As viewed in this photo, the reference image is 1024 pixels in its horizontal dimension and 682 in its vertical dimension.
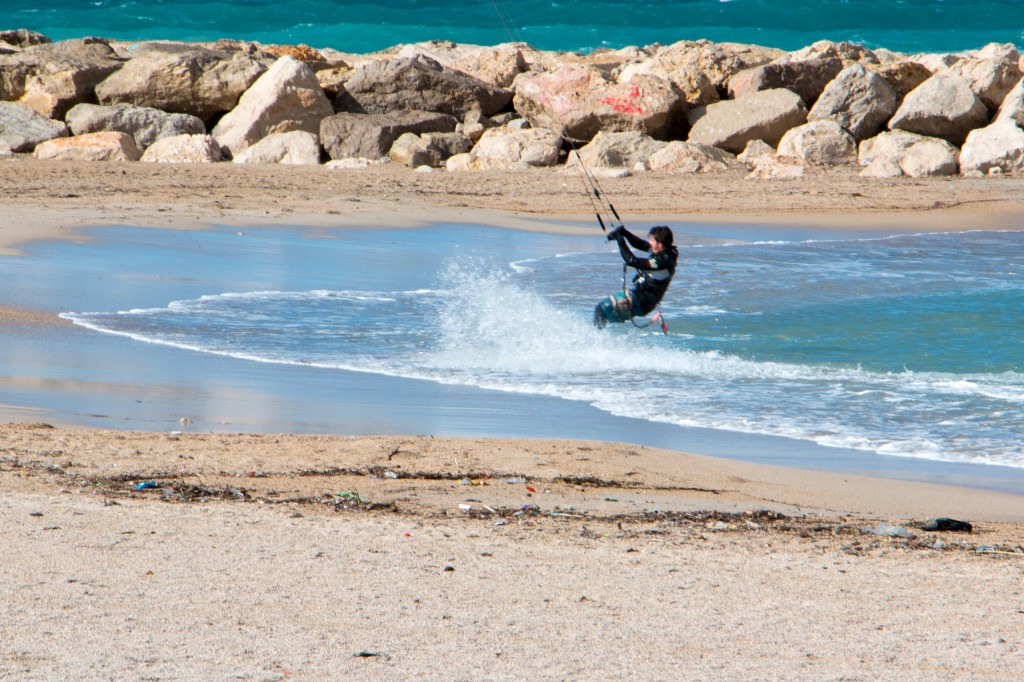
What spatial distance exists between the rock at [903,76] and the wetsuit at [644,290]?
17.8 metres

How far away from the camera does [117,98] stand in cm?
2673

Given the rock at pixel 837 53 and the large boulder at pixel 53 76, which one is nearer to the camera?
the large boulder at pixel 53 76

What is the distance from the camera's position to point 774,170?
923 inches

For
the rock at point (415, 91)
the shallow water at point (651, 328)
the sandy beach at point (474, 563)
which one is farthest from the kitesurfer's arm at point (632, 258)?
the rock at point (415, 91)

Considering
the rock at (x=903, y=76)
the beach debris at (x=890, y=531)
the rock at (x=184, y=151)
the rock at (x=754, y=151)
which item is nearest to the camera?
the beach debris at (x=890, y=531)

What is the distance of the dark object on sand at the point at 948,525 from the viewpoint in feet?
Answer: 19.5

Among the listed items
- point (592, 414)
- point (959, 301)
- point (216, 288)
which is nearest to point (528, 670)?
point (592, 414)

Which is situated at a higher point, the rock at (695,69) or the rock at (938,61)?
the rock at (938,61)

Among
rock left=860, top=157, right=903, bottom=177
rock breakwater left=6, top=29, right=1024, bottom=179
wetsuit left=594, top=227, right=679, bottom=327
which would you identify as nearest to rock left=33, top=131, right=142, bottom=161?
rock breakwater left=6, top=29, right=1024, bottom=179

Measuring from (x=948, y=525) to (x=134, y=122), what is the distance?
74.2 feet

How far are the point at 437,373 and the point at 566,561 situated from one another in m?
5.09

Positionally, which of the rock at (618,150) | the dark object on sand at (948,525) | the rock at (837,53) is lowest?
the dark object on sand at (948,525)

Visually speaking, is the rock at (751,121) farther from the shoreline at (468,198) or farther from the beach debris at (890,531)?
the beach debris at (890,531)

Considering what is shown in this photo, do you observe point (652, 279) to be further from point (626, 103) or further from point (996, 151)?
point (996, 151)
